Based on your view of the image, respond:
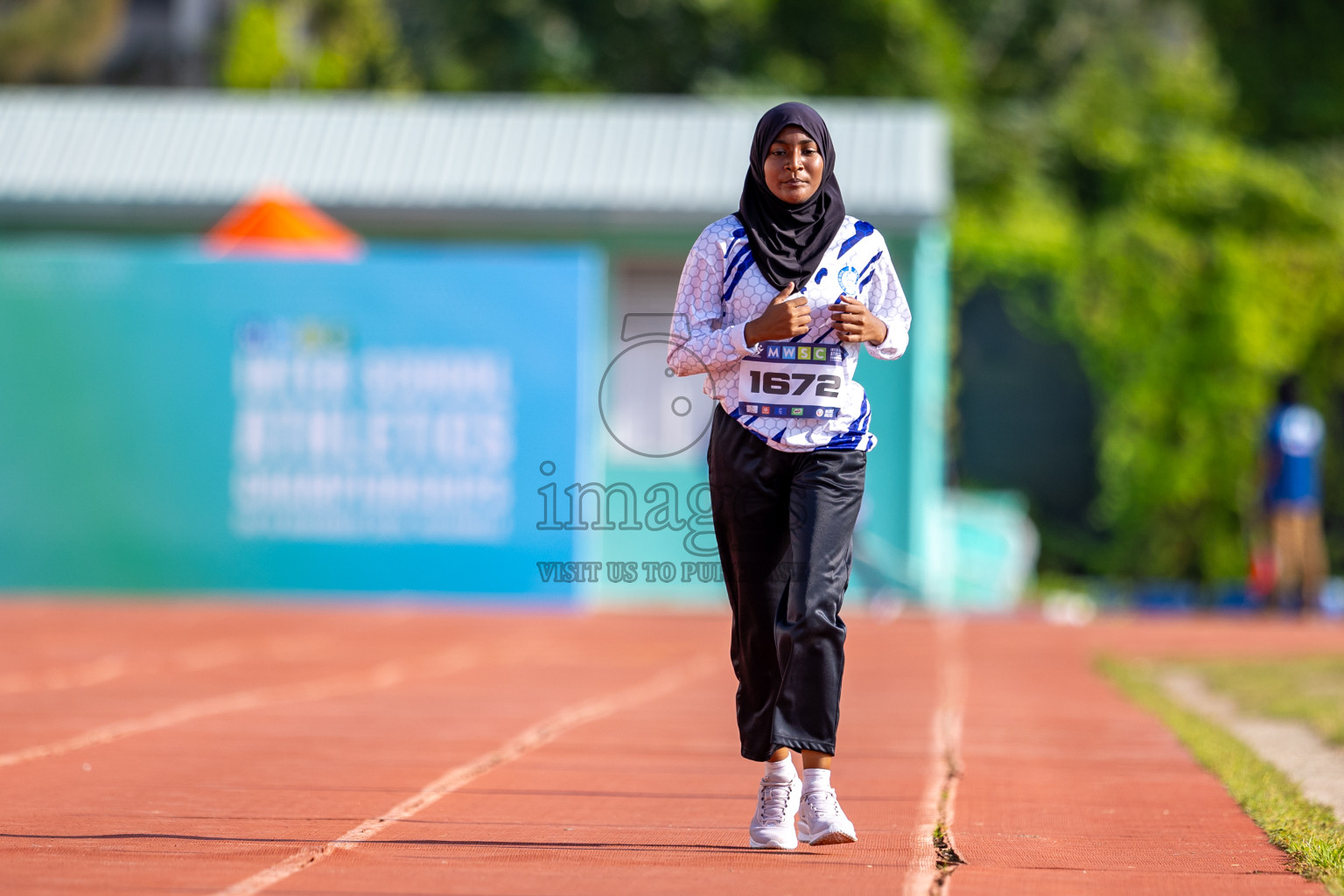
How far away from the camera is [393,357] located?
1482 centimetres

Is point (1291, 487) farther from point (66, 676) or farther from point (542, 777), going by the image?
point (542, 777)

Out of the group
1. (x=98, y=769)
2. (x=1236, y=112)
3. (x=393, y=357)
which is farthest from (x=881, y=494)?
(x=1236, y=112)

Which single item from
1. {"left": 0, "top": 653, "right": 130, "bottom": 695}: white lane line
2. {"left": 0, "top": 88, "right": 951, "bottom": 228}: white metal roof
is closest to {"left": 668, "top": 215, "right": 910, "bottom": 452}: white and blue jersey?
{"left": 0, "top": 653, "right": 130, "bottom": 695}: white lane line

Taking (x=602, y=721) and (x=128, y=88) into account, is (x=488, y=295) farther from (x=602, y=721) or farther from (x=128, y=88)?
(x=128, y=88)

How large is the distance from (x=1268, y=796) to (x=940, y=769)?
3.55 feet

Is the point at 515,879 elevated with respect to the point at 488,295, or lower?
lower

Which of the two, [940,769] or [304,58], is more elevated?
Answer: [304,58]

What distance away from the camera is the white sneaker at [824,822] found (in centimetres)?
453

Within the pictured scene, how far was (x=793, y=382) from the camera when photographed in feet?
15.1

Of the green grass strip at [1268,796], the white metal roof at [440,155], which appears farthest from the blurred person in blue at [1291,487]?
the green grass strip at [1268,796]

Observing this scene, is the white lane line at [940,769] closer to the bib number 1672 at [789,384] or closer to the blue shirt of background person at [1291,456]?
the bib number 1672 at [789,384]

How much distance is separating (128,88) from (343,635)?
114 feet

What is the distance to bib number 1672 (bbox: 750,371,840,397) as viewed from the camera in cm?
459

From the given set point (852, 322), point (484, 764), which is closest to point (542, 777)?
point (484, 764)
